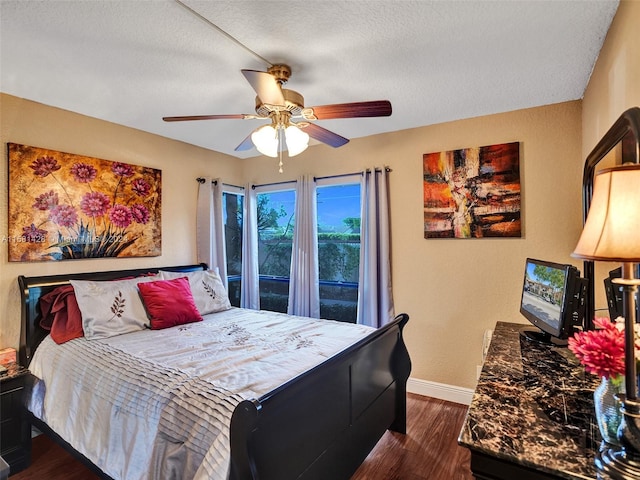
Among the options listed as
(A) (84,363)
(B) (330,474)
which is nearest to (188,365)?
(A) (84,363)

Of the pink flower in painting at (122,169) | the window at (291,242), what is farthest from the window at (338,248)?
the pink flower in painting at (122,169)

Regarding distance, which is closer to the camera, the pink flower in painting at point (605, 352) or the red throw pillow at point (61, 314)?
the pink flower in painting at point (605, 352)

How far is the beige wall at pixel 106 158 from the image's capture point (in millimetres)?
2418

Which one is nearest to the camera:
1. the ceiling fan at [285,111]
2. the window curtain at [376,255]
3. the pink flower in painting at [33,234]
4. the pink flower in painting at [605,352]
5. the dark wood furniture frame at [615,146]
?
the pink flower in painting at [605,352]

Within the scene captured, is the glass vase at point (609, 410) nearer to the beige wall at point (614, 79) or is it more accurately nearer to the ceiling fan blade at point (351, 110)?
the beige wall at point (614, 79)

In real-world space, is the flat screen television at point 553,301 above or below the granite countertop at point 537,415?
above

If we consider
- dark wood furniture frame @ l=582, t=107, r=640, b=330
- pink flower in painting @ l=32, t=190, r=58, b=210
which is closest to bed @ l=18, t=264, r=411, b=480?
pink flower in painting @ l=32, t=190, r=58, b=210

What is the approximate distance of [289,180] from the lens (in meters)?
4.04

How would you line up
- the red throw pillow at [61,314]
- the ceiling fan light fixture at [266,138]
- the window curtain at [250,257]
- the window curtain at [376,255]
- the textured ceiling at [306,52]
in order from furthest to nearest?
1. the window curtain at [250,257]
2. the window curtain at [376,255]
3. the red throw pillow at [61,314]
4. the ceiling fan light fixture at [266,138]
5. the textured ceiling at [306,52]

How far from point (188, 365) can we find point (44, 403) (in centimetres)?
124

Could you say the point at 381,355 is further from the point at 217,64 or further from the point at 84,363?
the point at 217,64

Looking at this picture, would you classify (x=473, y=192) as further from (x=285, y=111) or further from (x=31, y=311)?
(x=31, y=311)

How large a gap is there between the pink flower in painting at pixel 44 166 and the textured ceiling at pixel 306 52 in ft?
1.49

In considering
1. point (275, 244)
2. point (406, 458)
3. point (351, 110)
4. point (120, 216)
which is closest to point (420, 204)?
point (351, 110)
